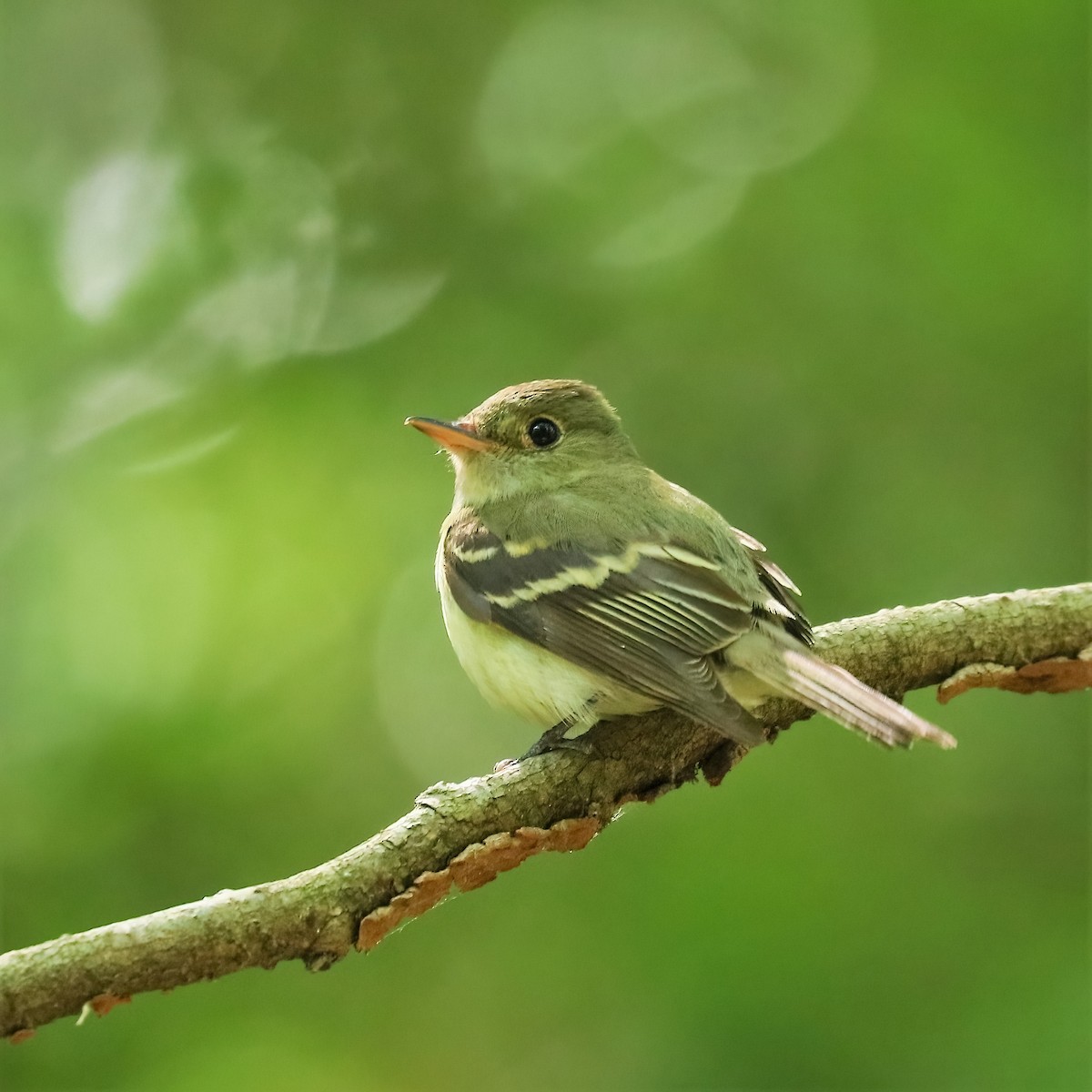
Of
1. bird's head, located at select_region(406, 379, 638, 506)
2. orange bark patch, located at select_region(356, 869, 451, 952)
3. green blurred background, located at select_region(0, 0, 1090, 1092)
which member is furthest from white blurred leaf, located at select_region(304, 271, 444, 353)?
orange bark patch, located at select_region(356, 869, 451, 952)

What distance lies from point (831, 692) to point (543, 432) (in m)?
1.70

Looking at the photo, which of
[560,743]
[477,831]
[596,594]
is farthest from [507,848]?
[596,594]

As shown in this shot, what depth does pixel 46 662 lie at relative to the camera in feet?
19.0

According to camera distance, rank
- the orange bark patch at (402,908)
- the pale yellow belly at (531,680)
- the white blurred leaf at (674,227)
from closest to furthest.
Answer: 1. the orange bark patch at (402,908)
2. the pale yellow belly at (531,680)
3. the white blurred leaf at (674,227)

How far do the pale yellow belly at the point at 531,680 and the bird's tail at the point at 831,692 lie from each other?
0.32 meters

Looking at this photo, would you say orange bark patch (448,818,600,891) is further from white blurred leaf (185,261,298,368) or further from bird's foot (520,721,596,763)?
white blurred leaf (185,261,298,368)

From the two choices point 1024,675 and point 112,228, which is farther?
point 112,228

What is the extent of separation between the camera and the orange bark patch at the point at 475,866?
2793 millimetres

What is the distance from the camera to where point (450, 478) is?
267 inches

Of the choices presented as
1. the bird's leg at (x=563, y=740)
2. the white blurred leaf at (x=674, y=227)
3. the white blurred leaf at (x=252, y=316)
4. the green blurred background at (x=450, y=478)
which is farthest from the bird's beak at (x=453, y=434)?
the white blurred leaf at (x=674, y=227)

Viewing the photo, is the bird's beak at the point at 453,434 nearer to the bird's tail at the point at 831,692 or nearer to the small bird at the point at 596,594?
the small bird at the point at 596,594

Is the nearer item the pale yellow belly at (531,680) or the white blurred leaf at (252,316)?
the pale yellow belly at (531,680)

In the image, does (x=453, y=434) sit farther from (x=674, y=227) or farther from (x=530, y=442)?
(x=674, y=227)

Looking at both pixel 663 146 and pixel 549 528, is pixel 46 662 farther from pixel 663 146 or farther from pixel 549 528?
pixel 663 146
